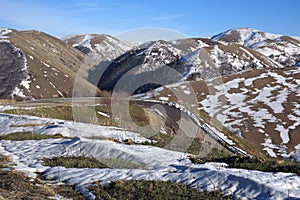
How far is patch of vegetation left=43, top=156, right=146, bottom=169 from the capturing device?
1295 cm

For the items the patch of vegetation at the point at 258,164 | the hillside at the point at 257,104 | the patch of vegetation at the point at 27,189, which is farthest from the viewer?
the hillside at the point at 257,104

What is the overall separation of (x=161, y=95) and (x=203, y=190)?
66153mm

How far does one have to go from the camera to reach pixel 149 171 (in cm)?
1167

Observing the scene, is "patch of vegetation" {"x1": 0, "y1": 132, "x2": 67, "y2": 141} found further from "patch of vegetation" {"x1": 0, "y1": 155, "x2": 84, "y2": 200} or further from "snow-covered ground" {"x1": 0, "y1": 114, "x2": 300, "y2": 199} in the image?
"patch of vegetation" {"x1": 0, "y1": 155, "x2": 84, "y2": 200}

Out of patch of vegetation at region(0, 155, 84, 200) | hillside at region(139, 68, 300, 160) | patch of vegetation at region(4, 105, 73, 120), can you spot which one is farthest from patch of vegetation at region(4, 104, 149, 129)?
patch of vegetation at region(0, 155, 84, 200)

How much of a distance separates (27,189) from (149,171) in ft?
13.5

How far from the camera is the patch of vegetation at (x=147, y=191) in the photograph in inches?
364

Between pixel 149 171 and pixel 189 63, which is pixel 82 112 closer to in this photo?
pixel 149 171

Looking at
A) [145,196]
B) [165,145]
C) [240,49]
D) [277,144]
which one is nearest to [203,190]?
[145,196]

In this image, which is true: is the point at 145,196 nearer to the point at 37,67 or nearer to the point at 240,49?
the point at 37,67

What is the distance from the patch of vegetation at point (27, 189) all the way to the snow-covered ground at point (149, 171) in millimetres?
444

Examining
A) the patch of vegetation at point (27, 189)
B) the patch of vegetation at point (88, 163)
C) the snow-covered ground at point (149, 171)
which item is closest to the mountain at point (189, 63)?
the snow-covered ground at point (149, 171)

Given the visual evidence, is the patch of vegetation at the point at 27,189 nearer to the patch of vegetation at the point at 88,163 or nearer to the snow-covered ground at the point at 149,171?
the snow-covered ground at the point at 149,171

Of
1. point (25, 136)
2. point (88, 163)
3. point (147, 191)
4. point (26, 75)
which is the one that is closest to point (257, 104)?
point (25, 136)
